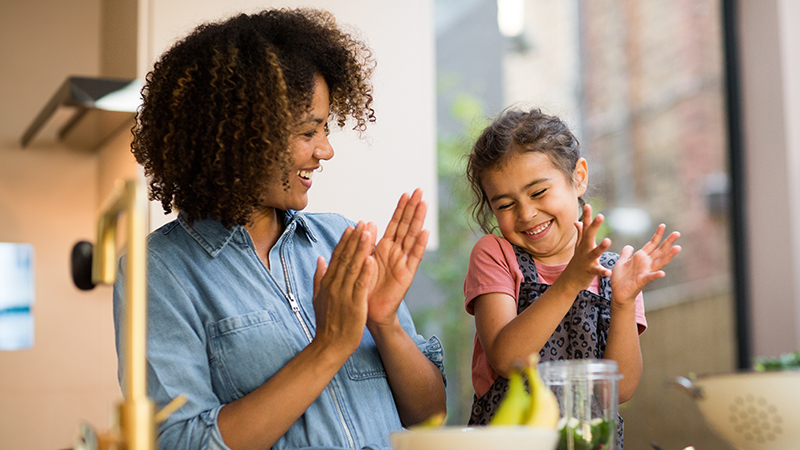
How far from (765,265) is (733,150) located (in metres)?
0.38

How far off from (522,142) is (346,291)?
2.11 ft

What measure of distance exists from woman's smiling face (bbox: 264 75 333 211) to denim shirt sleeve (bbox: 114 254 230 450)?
9.2 inches

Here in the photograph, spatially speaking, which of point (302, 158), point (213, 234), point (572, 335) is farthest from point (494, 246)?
point (213, 234)

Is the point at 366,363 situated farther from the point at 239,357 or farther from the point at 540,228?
the point at 540,228

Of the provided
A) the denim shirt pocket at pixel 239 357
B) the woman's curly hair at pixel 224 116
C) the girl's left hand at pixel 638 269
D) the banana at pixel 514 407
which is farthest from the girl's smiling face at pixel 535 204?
the banana at pixel 514 407

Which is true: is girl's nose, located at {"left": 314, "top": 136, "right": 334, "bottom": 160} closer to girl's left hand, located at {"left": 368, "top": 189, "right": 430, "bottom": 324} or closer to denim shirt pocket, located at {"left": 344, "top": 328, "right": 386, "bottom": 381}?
girl's left hand, located at {"left": 368, "top": 189, "right": 430, "bottom": 324}

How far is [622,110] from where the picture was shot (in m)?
6.30

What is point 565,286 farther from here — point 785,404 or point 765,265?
point 765,265

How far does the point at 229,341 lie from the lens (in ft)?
4.33

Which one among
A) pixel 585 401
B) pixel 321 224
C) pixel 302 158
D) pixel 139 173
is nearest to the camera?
pixel 585 401

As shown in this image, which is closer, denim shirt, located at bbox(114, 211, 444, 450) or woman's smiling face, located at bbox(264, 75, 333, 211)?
denim shirt, located at bbox(114, 211, 444, 450)

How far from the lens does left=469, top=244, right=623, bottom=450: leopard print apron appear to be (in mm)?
1542

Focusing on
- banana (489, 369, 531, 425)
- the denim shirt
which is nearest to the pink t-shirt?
the denim shirt

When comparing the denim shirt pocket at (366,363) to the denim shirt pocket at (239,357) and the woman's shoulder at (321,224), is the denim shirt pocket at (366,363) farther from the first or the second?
the woman's shoulder at (321,224)
